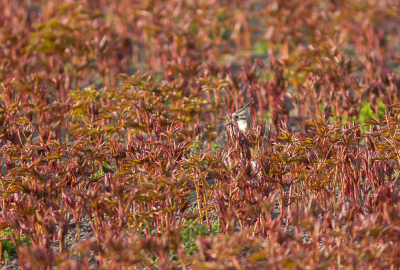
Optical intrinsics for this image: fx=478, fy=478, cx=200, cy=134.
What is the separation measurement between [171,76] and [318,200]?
2799mm

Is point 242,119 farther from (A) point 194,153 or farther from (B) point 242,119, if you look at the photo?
(A) point 194,153

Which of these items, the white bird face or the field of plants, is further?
the white bird face

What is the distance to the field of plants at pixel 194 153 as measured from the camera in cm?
292

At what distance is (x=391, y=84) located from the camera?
17.0ft

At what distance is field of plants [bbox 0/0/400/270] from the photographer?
Result: 292 cm

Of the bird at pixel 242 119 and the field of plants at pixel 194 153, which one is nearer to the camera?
the field of plants at pixel 194 153

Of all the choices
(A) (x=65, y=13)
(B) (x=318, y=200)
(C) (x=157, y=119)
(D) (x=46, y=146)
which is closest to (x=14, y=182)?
(D) (x=46, y=146)

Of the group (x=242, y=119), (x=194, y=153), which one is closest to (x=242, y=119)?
(x=242, y=119)

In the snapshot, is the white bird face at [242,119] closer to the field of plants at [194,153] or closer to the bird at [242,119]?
the bird at [242,119]

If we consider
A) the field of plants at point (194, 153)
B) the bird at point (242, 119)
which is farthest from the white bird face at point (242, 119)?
the field of plants at point (194, 153)

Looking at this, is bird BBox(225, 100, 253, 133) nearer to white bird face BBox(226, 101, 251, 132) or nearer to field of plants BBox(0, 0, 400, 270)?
white bird face BBox(226, 101, 251, 132)

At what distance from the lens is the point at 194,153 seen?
468cm

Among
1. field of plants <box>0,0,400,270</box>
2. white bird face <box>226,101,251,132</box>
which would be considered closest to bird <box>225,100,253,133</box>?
white bird face <box>226,101,251,132</box>

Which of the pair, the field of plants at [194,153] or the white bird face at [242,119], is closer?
the field of plants at [194,153]
